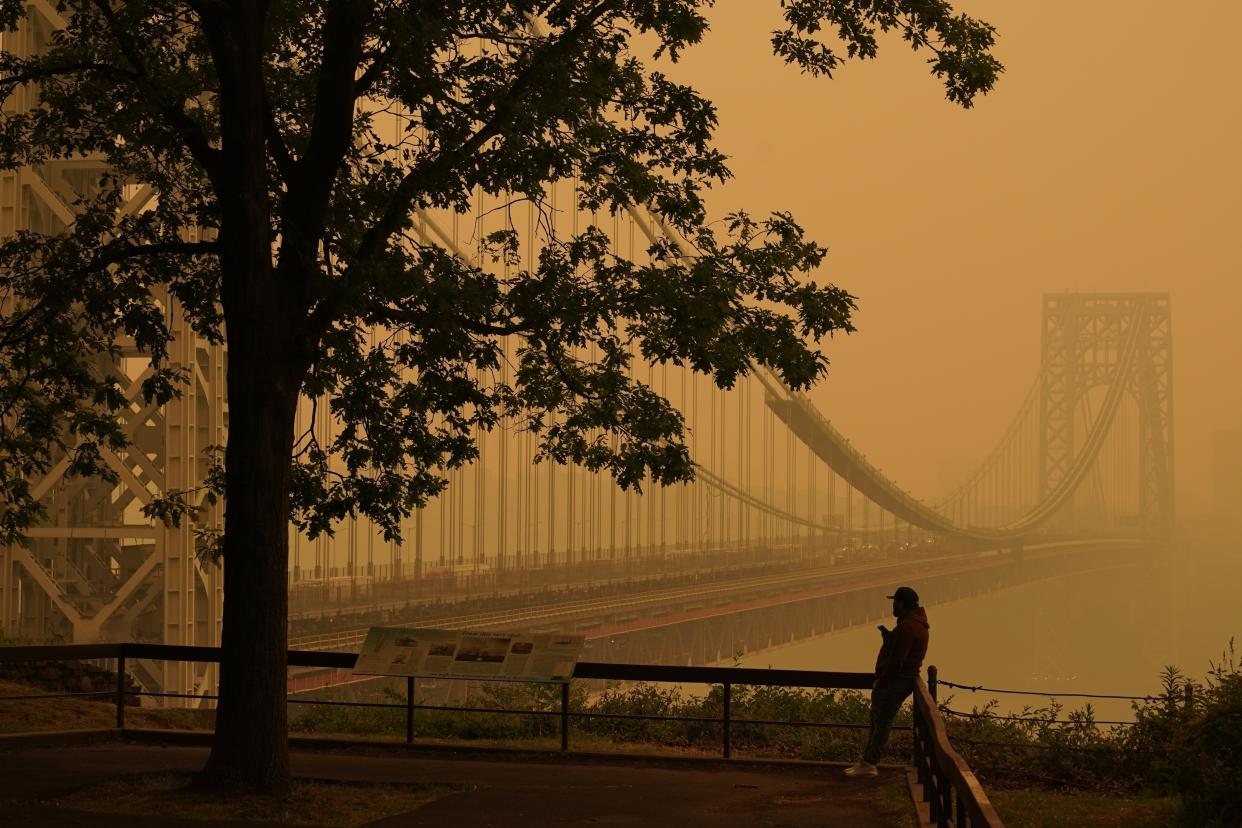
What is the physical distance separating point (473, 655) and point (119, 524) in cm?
1163

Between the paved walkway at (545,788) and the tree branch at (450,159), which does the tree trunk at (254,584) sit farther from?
the paved walkway at (545,788)

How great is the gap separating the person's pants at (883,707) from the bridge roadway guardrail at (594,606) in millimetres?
15735

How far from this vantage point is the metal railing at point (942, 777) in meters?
4.29

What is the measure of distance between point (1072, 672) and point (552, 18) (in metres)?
52.0

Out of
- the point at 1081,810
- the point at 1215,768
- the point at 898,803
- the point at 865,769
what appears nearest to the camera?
the point at 1215,768

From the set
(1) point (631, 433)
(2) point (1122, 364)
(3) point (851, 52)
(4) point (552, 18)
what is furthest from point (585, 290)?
(2) point (1122, 364)

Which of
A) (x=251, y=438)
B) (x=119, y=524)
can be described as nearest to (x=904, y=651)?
(x=251, y=438)

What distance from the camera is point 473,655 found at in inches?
379

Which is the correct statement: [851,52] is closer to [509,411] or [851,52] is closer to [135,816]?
[509,411]

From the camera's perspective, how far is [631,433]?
32.4 ft

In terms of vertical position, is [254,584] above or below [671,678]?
above

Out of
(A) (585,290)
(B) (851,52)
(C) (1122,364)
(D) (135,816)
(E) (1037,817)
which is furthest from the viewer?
(C) (1122,364)

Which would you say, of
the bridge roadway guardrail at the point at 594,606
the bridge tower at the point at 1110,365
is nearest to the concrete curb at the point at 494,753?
the bridge roadway guardrail at the point at 594,606

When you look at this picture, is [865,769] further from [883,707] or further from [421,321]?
[421,321]
